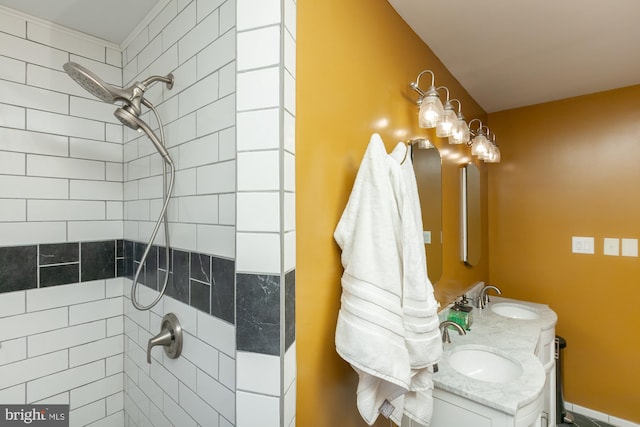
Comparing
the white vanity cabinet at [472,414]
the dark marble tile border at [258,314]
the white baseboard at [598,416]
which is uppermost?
the dark marble tile border at [258,314]

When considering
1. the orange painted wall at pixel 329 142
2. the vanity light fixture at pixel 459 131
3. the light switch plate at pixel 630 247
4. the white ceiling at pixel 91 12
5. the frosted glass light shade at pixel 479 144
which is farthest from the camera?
the light switch plate at pixel 630 247

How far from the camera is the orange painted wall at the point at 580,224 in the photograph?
79.9 inches

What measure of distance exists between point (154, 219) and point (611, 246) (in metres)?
2.97

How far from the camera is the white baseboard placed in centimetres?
203

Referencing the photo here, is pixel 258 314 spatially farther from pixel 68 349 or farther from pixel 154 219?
pixel 68 349

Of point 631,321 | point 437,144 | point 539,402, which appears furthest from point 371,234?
point 631,321

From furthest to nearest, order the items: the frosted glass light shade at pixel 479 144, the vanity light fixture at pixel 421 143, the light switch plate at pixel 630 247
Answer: the light switch plate at pixel 630 247
the frosted glass light shade at pixel 479 144
the vanity light fixture at pixel 421 143

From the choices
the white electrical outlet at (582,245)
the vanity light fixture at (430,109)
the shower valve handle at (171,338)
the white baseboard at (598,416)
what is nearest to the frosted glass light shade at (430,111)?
the vanity light fixture at (430,109)

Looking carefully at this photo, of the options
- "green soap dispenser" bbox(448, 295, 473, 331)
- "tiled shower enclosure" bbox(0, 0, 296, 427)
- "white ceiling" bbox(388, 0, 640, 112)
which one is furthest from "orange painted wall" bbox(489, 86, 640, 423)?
"tiled shower enclosure" bbox(0, 0, 296, 427)

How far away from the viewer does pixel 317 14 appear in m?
0.84

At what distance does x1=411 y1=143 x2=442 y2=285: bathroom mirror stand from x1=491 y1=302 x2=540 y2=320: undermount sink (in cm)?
86

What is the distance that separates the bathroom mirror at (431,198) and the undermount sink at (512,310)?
86 centimetres

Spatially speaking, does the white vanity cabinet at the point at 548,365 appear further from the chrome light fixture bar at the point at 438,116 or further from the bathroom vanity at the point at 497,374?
the chrome light fixture bar at the point at 438,116

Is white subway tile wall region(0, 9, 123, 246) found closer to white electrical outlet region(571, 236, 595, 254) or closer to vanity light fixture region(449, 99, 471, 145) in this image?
vanity light fixture region(449, 99, 471, 145)
